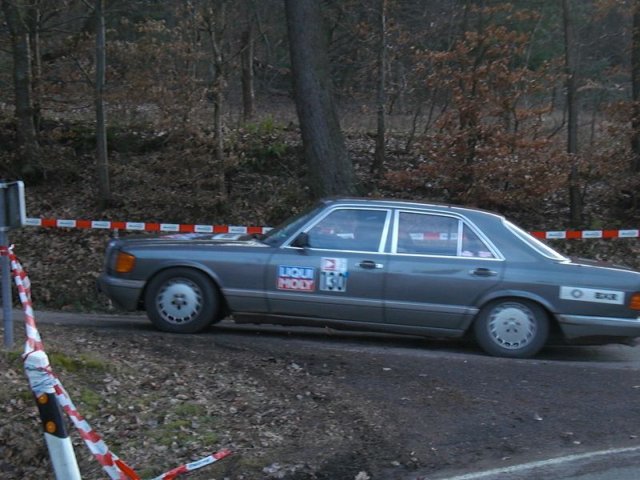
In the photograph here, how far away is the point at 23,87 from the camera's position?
55.2ft

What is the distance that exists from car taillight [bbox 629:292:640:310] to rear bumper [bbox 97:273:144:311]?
4972mm

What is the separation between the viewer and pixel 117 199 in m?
16.6

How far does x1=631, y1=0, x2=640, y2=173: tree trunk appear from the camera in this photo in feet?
50.8

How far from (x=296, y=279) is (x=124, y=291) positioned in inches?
73.4

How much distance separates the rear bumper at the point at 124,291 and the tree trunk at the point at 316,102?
5.83 meters

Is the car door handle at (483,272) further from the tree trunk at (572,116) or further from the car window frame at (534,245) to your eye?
the tree trunk at (572,116)

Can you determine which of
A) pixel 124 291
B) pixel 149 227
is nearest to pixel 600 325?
pixel 124 291

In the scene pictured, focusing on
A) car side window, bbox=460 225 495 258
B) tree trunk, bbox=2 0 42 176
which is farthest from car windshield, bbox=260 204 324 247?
tree trunk, bbox=2 0 42 176

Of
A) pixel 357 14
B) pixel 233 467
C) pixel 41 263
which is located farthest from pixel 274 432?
pixel 357 14

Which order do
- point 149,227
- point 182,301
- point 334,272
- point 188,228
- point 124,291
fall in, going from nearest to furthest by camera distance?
point 334,272, point 182,301, point 124,291, point 149,227, point 188,228

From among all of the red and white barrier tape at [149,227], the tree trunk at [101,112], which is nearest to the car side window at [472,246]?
the red and white barrier tape at [149,227]

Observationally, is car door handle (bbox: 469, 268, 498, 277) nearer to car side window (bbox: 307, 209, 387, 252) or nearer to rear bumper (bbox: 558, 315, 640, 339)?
rear bumper (bbox: 558, 315, 640, 339)

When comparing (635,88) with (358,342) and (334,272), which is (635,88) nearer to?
(358,342)

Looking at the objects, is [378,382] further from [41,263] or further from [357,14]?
[357,14]
